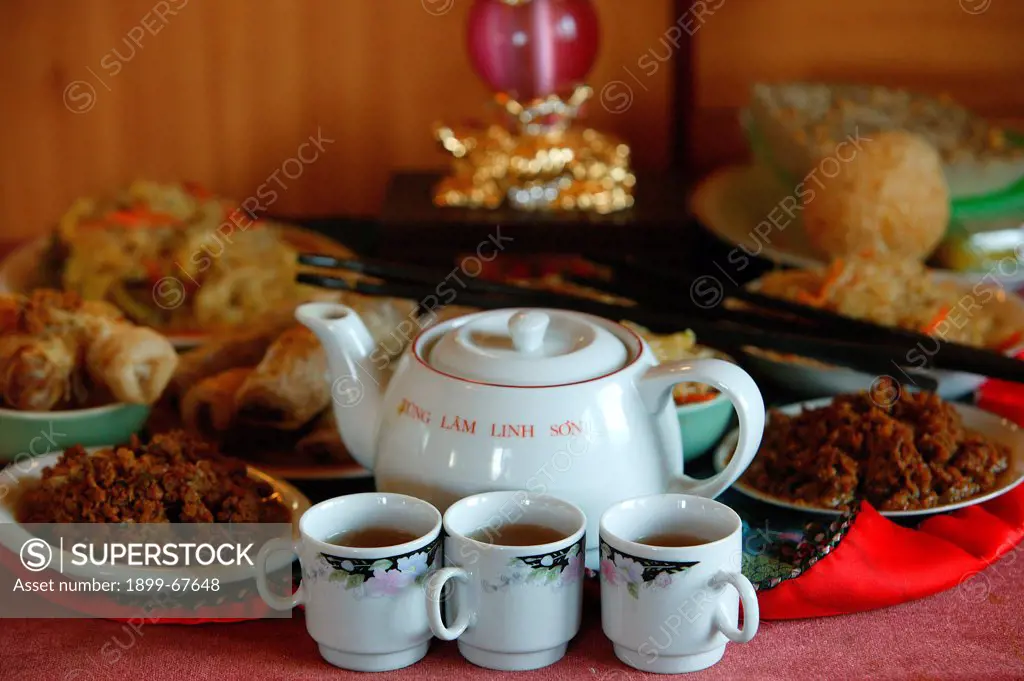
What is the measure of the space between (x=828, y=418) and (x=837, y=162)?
44 cm

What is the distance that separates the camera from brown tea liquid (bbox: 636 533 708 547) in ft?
2.13

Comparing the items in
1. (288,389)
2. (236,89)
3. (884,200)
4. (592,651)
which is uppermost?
(236,89)

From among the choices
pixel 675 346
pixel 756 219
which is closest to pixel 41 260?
pixel 675 346

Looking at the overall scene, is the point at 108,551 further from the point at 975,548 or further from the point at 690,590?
the point at 975,548

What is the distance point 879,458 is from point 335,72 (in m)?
1.06

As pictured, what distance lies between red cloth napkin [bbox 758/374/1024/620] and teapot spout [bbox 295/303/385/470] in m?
0.28

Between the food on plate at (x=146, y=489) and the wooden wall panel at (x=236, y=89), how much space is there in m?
0.92

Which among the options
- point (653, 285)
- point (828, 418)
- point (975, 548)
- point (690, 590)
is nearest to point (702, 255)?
point (653, 285)

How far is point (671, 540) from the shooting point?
0.65 meters

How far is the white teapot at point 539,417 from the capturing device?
26.4 inches

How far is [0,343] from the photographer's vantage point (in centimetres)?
86

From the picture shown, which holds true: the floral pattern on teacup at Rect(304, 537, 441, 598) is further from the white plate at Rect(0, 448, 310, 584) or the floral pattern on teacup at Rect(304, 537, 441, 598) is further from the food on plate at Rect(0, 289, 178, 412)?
the food on plate at Rect(0, 289, 178, 412)

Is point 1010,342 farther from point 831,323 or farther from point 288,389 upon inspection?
point 288,389

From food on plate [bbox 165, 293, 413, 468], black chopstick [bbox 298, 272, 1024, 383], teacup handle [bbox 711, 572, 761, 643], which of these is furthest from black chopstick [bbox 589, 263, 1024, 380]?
teacup handle [bbox 711, 572, 761, 643]
